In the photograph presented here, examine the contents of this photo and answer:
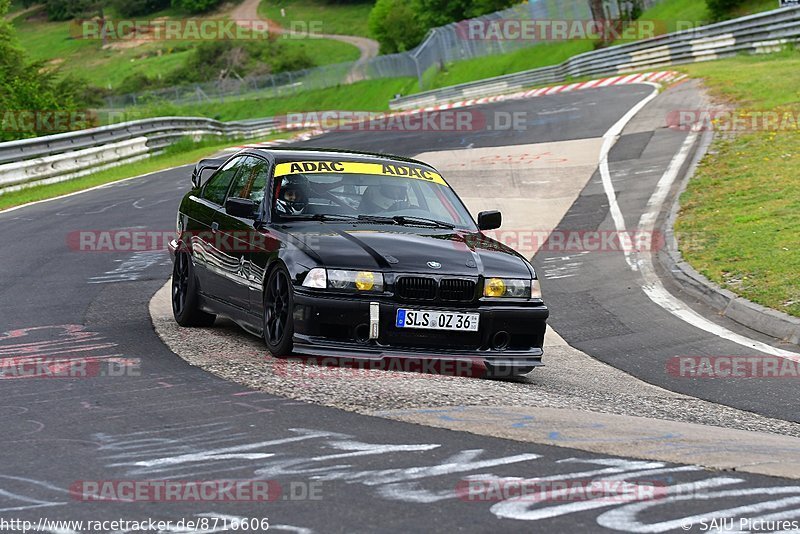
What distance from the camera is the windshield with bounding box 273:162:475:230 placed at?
912 cm

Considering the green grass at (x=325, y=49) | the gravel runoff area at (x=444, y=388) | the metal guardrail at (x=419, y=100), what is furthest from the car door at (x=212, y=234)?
the green grass at (x=325, y=49)

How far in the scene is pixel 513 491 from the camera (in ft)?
16.5

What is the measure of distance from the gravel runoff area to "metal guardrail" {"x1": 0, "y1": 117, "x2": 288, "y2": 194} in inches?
615

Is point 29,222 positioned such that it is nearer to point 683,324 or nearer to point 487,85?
point 683,324

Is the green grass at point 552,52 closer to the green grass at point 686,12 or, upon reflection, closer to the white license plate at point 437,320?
the green grass at point 686,12

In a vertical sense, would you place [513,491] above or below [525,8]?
below

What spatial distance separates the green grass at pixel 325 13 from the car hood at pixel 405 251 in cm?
11661

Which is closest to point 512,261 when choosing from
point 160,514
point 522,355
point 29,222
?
point 522,355

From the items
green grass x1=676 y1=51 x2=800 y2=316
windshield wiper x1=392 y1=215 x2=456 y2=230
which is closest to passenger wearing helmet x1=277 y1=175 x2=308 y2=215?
windshield wiper x1=392 y1=215 x2=456 y2=230

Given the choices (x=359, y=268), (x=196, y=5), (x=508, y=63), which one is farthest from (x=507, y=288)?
(x=196, y=5)

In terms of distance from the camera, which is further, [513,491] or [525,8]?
[525,8]

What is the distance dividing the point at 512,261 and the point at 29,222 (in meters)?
11.8

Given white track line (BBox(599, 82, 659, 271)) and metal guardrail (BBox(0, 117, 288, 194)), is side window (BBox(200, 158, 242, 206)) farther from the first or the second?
metal guardrail (BBox(0, 117, 288, 194))

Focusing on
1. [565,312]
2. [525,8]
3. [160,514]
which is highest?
[525,8]
